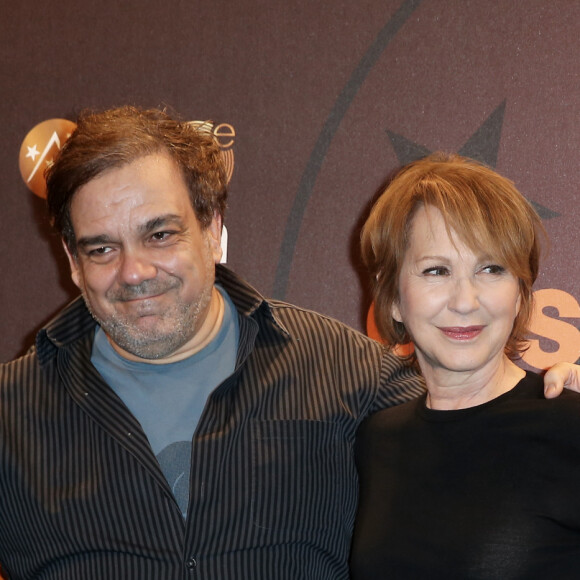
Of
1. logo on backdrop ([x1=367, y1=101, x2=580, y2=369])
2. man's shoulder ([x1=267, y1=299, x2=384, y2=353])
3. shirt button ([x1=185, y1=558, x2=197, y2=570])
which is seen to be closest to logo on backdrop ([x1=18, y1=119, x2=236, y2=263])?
man's shoulder ([x1=267, y1=299, x2=384, y2=353])

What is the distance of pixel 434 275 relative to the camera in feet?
5.27

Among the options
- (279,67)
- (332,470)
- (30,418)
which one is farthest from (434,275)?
(279,67)

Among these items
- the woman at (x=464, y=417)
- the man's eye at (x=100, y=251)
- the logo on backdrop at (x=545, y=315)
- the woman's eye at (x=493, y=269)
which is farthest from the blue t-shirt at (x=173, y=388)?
the logo on backdrop at (x=545, y=315)

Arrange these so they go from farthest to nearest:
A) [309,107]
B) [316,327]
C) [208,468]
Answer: [309,107], [316,327], [208,468]

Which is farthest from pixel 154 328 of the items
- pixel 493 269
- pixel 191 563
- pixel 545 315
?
Answer: pixel 545 315

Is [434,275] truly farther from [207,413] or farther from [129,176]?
[129,176]

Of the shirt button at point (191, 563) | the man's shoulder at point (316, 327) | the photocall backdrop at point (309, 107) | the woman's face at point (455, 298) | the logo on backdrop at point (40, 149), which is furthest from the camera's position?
the logo on backdrop at point (40, 149)

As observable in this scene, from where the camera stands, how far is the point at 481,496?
1465mm

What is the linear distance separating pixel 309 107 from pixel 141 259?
87cm

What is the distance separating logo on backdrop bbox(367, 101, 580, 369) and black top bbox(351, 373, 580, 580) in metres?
0.67

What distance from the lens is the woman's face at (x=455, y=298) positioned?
61.4 inches

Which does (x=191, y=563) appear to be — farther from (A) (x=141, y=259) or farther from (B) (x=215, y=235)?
(B) (x=215, y=235)

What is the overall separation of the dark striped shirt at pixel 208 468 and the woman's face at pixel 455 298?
32cm

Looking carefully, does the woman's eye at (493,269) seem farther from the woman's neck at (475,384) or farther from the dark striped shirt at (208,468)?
the dark striped shirt at (208,468)
